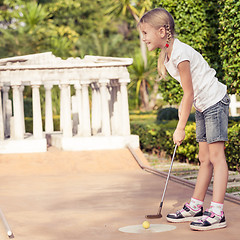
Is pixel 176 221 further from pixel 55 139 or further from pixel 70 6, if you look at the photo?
pixel 70 6

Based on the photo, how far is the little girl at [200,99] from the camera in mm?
6969

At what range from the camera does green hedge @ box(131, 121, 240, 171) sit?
48.9ft

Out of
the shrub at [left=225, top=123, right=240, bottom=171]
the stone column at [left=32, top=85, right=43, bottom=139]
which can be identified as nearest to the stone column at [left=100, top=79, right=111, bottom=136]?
the stone column at [left=32, top=85, right=43, bottom=139]

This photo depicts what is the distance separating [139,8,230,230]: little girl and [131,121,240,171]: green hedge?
7730 mm

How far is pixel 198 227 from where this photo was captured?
22.7 feet

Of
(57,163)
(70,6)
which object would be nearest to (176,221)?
(57,163)

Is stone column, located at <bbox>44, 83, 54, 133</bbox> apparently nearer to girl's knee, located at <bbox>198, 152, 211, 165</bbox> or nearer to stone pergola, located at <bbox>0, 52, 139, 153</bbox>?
stone pergola, located at <bbox>0, 52, 139, 153</bbox>

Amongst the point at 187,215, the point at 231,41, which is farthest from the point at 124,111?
the point at 187,215

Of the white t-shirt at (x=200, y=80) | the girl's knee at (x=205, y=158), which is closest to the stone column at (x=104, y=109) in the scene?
the girl's knee at (x=205, y=158)

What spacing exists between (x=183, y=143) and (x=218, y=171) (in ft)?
35.9

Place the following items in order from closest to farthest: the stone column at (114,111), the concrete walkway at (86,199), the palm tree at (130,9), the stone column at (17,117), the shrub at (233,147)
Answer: the concrete walkway at (86,199) → the shrub at (233,147) → the stone column at (17,117) → the stone column at (114,111) → the palm tree at (130,9)

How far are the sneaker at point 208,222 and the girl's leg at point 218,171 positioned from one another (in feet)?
0.60

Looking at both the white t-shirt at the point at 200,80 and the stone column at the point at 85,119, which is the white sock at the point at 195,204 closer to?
the white t-shirt at the point at 200,80

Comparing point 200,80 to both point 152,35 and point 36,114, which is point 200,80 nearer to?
point 152,35
